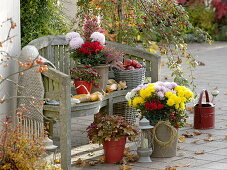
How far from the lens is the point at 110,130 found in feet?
17.5

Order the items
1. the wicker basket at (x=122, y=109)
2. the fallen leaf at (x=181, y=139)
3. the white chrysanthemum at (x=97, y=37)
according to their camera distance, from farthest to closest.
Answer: the wicker basket at (x=122, y=109) → the fallen leaf at (x=181, y=139) → the white chrysanthemum at (x=97, y=37)

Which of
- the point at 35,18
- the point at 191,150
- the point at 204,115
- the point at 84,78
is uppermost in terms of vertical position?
the point at 35,18

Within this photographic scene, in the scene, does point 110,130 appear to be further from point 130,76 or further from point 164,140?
point 130,76

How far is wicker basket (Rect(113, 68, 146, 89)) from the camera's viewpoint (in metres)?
6.31

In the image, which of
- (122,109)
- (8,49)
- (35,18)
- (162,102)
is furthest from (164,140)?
(35,18)

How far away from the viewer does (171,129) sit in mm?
5559

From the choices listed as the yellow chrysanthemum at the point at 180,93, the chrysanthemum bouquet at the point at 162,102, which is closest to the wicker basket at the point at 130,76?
the chrysanthemum bouquet at the point at 162,102

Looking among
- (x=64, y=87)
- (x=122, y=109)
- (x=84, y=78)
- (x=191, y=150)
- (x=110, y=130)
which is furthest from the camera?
(x=122, y=109)

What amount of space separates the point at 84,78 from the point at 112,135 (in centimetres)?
68

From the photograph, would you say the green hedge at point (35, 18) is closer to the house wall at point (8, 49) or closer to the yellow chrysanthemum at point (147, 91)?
the house wall at point (8, 49)

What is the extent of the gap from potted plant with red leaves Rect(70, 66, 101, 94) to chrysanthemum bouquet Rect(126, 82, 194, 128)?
1.50ft

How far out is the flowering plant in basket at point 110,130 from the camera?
17.5 feet

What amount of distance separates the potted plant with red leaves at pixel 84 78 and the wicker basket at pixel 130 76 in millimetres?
588

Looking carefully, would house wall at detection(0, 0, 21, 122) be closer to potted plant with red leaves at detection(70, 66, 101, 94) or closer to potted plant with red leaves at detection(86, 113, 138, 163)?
potted plant with red leaves at detection(70, 66, 101, 94)
